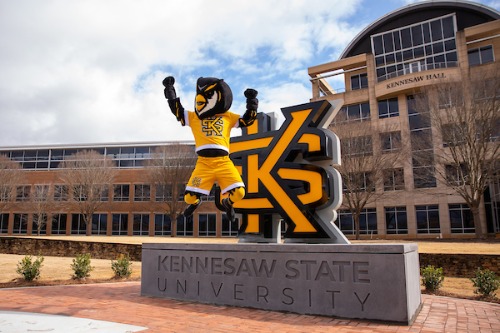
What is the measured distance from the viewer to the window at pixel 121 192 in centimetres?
4238

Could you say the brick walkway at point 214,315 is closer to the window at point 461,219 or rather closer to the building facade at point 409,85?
the building facade at point 409,85

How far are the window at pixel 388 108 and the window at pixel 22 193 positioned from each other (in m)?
37.6

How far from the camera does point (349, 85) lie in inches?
1492

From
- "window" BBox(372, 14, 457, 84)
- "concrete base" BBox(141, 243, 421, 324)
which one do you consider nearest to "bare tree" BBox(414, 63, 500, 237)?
"window" BBox(372, 14, 457, 84)

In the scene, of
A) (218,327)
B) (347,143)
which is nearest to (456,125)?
(347,143)

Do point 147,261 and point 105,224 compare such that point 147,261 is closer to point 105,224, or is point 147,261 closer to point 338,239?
point 338,239

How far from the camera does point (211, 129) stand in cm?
734

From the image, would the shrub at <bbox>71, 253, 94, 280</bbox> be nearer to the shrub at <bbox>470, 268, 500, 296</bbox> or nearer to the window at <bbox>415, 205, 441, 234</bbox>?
the shrub at <bbox>470, 268, 500, 296</bbox>

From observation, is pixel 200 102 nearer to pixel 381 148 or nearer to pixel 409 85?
pixel 381 148

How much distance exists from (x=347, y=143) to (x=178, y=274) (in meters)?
18.9

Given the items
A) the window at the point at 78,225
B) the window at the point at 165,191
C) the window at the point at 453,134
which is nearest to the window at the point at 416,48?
the window at the point at 453,134

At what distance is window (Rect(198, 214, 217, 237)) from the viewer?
40.8m

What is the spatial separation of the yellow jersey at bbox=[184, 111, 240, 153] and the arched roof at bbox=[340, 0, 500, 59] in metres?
34.0

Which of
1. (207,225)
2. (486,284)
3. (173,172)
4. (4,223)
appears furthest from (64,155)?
(486,284)
